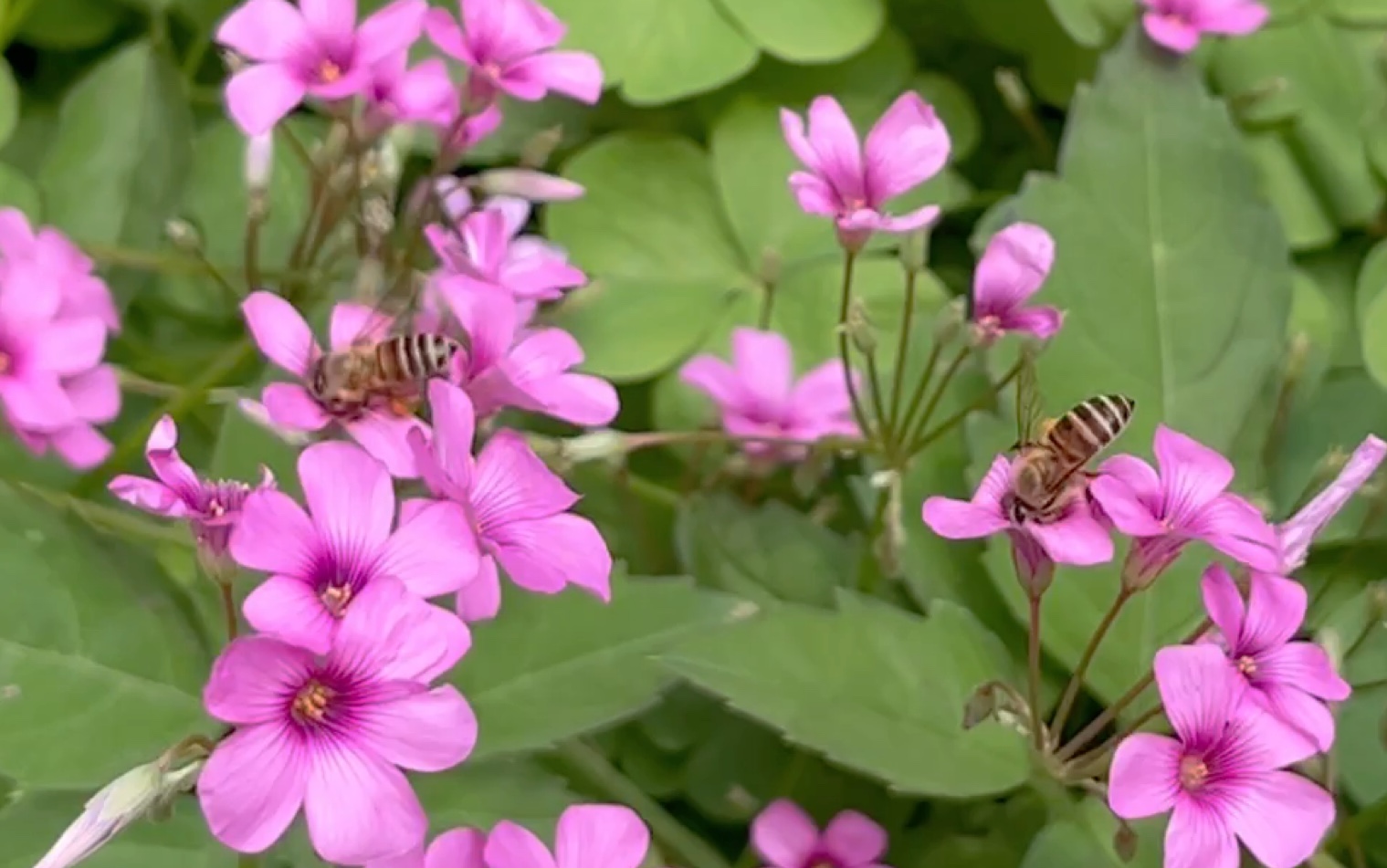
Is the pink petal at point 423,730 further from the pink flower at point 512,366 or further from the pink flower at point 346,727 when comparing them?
the pink flower at point 512,366

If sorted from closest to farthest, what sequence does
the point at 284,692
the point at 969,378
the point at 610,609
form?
the point at 284,692, the point at 610,609, the point at 969,378

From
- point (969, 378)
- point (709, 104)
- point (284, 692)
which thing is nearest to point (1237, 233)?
point (969, 378)

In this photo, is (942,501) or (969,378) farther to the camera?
(969,378)

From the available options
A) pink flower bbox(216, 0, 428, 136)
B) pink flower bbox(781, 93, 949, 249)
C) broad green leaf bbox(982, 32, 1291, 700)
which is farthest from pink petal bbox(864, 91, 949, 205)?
pink flower bbox(216, 0, 428, 136)

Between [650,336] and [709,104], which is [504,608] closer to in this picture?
[650,336]

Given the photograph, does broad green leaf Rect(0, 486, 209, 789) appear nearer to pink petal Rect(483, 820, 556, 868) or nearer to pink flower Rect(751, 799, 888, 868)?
pink petal Rect(483, 820, 556, 868)

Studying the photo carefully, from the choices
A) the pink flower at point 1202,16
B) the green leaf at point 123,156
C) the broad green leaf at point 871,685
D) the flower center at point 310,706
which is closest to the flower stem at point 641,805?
the broad green leaf at point 871,685

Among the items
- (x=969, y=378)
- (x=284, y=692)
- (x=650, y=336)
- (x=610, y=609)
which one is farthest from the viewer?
(x=650, y=336)
